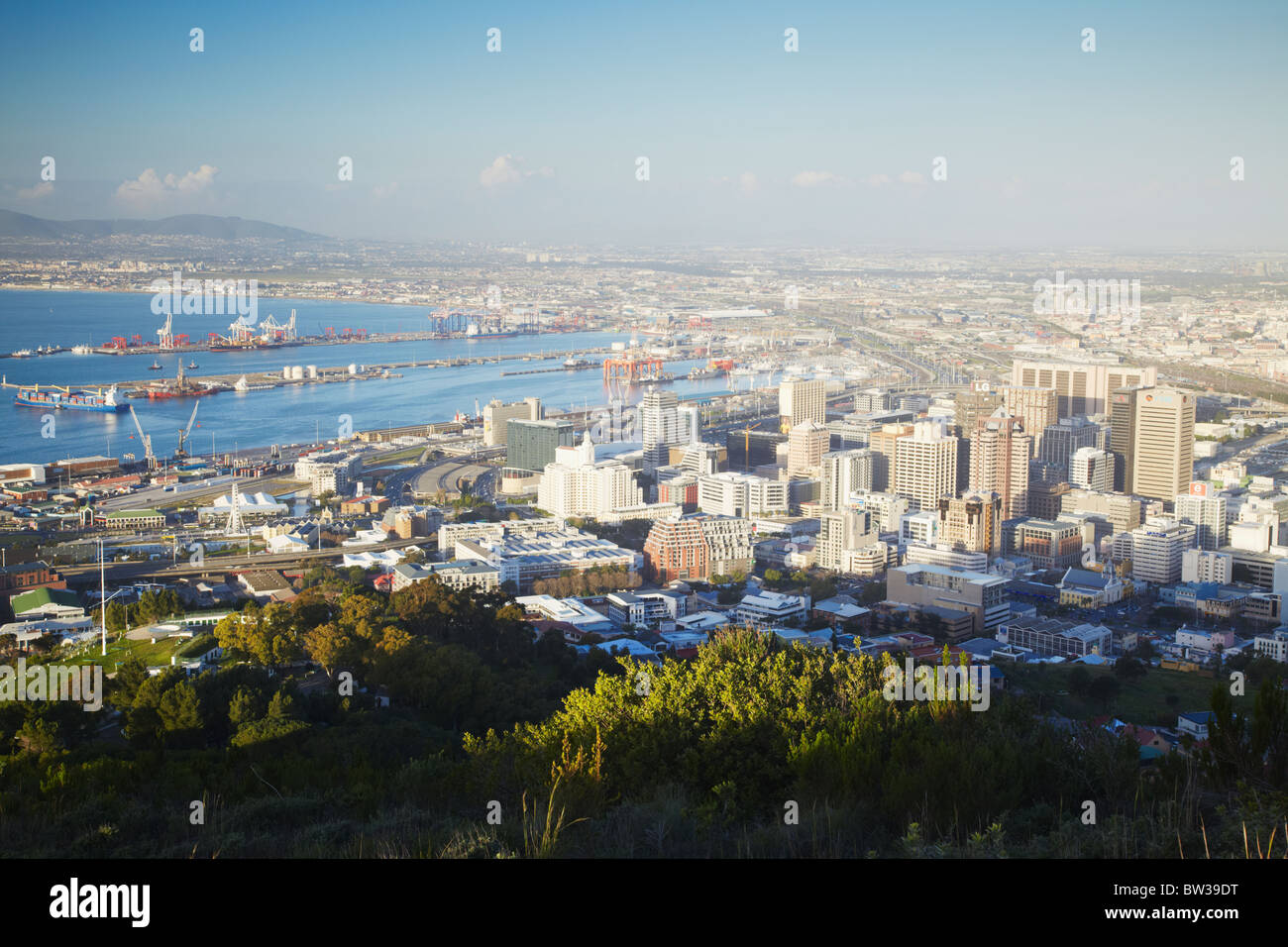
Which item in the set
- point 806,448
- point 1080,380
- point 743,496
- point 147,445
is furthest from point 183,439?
point 1080,380

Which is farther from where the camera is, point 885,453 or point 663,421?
point 663,421

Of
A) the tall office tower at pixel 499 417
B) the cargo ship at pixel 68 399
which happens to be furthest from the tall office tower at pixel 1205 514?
the cargo ship at pixel 68 399

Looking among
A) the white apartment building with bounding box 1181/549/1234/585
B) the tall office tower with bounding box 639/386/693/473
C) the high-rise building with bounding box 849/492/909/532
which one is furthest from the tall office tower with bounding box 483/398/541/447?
the white apartment building with bounding box 1181/549/1234/585

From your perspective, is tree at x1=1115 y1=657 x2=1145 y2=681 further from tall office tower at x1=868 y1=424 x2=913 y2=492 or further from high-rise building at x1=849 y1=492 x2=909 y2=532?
tall office tower at x1=868 y1=424 x2=913 y2=492

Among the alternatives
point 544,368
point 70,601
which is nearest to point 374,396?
point 544,368

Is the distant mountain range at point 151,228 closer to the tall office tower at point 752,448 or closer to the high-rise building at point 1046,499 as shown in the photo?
the tall office tower at point 752,448

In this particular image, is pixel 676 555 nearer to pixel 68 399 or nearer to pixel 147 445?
pixel 147 445
